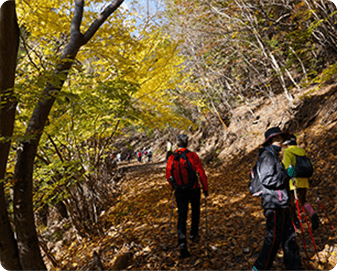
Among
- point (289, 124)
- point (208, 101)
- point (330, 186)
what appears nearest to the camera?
point (330, 186)

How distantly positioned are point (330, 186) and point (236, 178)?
3.49m

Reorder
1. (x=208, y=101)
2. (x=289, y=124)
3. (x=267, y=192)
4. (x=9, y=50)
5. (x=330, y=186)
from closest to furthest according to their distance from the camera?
(x=267, y=192), (x=9, y=50), (x=330, y=186), (x=289, y=124), (x=208, y=101)

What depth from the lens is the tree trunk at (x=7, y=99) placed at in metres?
2.79

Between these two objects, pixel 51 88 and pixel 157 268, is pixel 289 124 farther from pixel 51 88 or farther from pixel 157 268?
pixel 51 88

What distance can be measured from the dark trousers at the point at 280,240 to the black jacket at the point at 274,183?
0.33 feet

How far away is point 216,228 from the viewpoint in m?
4.45

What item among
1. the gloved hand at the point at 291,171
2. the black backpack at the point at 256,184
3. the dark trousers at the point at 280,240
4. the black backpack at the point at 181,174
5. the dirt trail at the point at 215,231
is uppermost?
the black backpack at the point at 181,174

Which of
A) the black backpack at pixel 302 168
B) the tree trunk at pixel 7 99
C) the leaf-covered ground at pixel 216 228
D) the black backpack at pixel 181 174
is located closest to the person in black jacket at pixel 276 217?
the leaf-covered ground at pixel 216 228

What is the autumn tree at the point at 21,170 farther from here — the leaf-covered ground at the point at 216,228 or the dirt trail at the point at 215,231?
the dirt trail at the point at 215,231

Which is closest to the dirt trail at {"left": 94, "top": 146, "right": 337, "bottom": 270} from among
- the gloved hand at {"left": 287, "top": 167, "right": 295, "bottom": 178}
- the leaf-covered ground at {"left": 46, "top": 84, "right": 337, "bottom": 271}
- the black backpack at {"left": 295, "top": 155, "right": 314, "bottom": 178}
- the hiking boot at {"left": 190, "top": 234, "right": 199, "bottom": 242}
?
the leaf-covered ground at {"left": 46, "top": 84, "right": 337, "bottom": 271}

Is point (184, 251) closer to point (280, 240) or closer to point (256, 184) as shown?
point (280, 240)

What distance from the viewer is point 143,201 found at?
24.3 ft

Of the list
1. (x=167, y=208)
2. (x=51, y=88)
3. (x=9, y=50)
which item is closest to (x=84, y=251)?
(x=167, y=208)

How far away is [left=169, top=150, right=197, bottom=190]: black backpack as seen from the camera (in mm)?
3379
